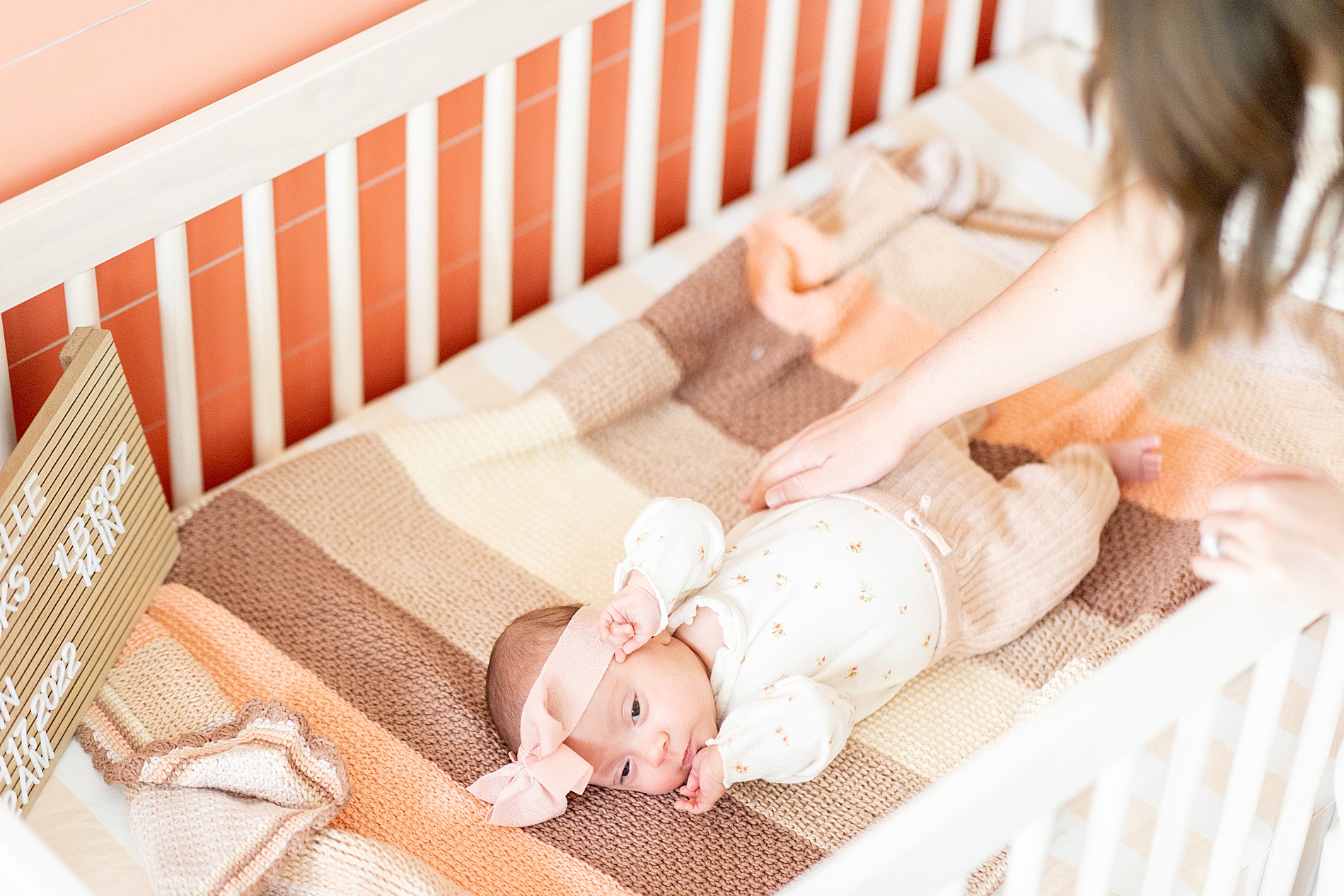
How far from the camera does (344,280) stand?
1337mm

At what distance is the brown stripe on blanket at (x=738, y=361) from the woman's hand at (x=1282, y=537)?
0.66 meters

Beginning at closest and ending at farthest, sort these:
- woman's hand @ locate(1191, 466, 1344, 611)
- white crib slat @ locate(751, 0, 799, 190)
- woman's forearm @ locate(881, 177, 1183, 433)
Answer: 1. woman's hand @ locate(1191, 466, 1344, 611)
2. woman's forearm @ locate(881, 177, 1183, 433)
3. white crib slat @ locate(751, 0, 799, 190)

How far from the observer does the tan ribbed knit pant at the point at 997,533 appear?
3.86 ft

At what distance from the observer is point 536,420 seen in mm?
1355

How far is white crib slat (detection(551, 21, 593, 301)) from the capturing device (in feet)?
4.57

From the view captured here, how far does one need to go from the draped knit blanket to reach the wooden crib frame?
0.48 ft

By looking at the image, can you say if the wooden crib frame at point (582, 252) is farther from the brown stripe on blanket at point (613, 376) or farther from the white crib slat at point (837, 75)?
the brown stripe on blanket at point (613, 376)

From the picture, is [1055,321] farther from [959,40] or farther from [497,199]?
[959,40]

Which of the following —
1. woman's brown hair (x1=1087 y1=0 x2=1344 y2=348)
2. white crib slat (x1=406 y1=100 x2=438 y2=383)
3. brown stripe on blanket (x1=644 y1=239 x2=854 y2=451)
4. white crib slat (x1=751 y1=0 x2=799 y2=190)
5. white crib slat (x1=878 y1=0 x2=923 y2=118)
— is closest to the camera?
woman's brown hair (x1=1087 y1=0 x2=1344 y2=348)

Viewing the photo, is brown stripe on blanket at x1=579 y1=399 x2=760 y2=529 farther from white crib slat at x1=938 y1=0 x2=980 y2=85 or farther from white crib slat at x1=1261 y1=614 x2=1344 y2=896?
white crib slat at x1=938 y1=0 x2=980 y2=85

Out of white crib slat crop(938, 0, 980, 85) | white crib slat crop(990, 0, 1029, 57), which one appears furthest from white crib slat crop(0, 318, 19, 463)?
white crib slat crop(990, 0, 1029, 57)

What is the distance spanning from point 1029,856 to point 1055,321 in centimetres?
43

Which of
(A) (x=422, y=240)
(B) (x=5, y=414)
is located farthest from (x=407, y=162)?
(B) (x=5, y=414)

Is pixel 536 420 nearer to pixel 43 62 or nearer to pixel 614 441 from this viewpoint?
pixel 614 441
